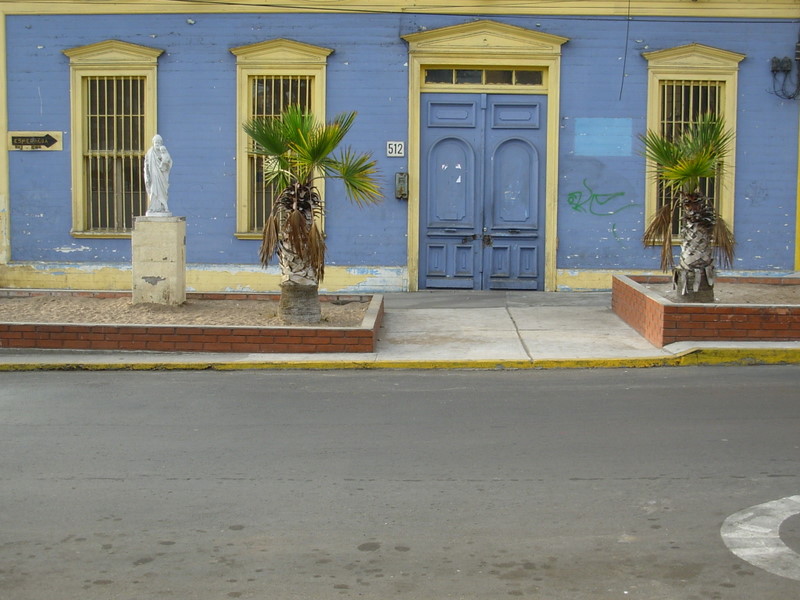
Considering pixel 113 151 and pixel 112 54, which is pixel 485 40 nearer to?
pixel 112 54

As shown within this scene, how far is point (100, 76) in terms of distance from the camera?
16953 millimetres

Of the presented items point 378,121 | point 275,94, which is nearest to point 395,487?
point 378,121

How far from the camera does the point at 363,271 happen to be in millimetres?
16891

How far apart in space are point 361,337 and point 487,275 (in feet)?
18.6

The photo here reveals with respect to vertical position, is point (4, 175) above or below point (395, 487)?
above

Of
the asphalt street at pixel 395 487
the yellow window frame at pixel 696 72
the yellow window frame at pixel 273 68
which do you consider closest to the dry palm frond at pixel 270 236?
the asphalt street at pixel 395 487

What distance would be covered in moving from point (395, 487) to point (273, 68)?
1103 centimetres

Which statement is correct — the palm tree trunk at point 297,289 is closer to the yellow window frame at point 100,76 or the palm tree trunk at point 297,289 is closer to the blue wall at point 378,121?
the blue wall at point 378,121

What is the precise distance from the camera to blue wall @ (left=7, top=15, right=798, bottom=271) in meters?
16.5

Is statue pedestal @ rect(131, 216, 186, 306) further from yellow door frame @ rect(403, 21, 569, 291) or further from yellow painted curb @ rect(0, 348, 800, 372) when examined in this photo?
yellow door frame @ rect(403, 21, 569, 291)

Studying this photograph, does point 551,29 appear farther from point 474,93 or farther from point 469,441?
point 469,441

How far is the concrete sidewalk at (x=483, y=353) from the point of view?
11.1m

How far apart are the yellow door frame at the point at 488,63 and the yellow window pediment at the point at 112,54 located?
3.81m

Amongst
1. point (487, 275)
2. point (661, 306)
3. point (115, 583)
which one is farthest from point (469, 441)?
point (487, 275)
